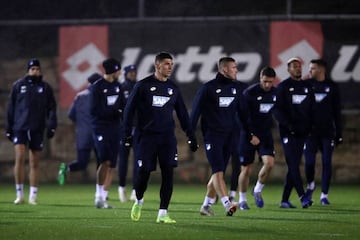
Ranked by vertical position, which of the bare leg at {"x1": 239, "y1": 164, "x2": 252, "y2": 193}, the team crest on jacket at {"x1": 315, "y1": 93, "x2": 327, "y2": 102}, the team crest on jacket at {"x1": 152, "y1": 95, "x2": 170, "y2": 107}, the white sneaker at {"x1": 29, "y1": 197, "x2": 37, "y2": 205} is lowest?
the white sneaker at {"x1": 29, "y1": 197, "x2": 37, "y2": 205}

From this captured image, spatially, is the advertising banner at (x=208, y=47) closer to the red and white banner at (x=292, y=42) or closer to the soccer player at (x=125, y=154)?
the red and white banner at (x=292, y=42)

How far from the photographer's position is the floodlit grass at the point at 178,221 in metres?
14.2

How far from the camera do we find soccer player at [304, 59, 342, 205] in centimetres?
2059

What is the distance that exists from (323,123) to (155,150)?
5474mm

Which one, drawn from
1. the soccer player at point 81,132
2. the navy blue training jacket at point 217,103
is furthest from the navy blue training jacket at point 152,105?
the soccer player at point 81,132

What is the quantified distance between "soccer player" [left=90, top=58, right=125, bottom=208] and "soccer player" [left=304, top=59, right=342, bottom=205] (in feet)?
10.9

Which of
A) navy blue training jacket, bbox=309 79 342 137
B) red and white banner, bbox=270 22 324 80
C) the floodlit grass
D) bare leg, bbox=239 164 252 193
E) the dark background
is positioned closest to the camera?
the floodlit grass

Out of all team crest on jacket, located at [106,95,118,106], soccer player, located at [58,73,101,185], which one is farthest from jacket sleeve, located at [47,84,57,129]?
soccer player, located at [58,73,101,185]

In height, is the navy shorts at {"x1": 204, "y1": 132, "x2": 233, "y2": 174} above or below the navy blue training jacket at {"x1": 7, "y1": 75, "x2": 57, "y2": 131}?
below

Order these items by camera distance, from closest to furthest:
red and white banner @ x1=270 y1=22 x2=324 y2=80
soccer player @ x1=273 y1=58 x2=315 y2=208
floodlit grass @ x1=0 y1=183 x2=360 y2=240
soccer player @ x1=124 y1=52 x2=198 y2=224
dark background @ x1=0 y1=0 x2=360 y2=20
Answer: floodlit grass @ x1=0 y1=183 x2=360 y2=240
soccer player @ x1=124 y1=52 x2=198 y2=224
soccer player @ x1=273 y1=58 x2=315 y2=208
red and white banner @ x1=270 y1=22 x2=324 y2=80
dark background @ x1=0 y1=0 x2=360 y2=20

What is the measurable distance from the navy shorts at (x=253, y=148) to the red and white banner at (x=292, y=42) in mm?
6375

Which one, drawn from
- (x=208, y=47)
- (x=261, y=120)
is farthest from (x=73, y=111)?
(x=261, y=120)

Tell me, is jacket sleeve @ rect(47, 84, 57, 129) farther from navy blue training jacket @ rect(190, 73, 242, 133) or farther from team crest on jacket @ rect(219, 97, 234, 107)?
team crest on jacket @ rect(219, 97, 234, 107)

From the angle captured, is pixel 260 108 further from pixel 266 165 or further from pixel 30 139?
pixel 30 139
